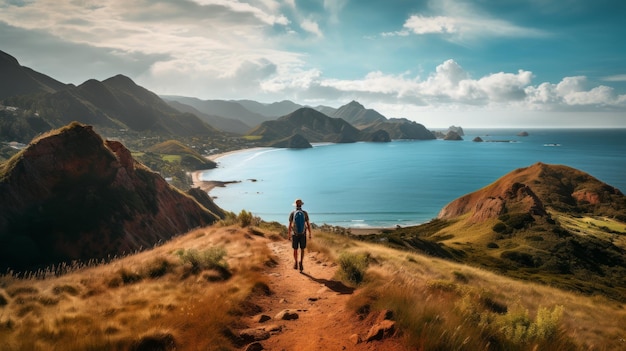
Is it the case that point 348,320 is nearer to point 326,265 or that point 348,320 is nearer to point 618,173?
point 326,265

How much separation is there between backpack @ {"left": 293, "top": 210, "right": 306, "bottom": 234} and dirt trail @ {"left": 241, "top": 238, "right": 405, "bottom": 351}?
180 centimetres

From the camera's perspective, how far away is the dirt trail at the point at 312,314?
6.89m

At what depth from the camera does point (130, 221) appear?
4322 centimetres

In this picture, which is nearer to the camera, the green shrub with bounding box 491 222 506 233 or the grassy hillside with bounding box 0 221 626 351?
the grassy hillside with bounding box 0 221 626 351

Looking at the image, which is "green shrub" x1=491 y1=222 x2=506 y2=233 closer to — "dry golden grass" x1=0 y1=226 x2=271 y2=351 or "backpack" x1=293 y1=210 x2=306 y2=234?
"backpack" x1=293 y1=210 x2=306 y2=234

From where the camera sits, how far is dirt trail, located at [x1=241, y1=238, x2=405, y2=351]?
22.6 feet

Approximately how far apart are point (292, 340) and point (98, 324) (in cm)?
420

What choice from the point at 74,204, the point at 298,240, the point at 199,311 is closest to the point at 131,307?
the point at 199,311

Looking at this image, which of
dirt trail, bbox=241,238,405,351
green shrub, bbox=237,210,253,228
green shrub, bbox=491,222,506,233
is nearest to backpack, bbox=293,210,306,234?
dirt trail, bbox=241,238,405,351

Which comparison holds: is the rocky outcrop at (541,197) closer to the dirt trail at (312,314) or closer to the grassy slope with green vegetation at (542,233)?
the grassy slope with green vegetation at (542,233)

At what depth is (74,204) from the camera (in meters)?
41.0

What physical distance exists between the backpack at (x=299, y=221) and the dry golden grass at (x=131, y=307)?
2492mm

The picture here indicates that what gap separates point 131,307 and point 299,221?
23.8 ft

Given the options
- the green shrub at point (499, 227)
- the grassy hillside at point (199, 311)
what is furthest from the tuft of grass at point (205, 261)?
the green shrub at point (499, 227)
